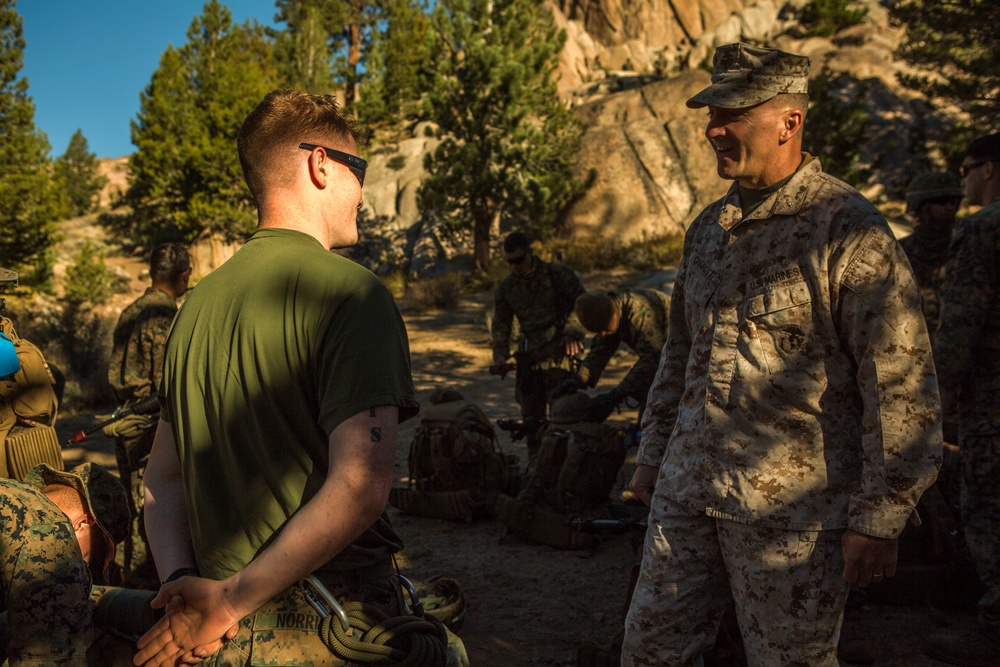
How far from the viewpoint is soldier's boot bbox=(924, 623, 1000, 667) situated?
322 centimetres

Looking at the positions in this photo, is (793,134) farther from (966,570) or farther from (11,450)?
(11,450)

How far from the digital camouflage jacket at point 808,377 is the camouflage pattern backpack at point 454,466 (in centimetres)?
341

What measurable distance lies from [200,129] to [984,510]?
2718 centimetres

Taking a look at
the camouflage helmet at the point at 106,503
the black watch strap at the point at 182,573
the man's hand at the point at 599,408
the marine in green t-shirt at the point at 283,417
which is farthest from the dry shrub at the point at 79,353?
the marine in green t-shirt at the point at 283,417

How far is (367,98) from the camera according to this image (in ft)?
102

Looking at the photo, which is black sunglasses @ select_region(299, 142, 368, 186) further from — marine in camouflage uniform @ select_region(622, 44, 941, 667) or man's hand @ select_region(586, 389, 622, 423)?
man's hand @ select_region(586, 389, 622, 423)

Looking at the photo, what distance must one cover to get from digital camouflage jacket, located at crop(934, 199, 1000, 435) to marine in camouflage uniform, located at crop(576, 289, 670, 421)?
6.38 feet

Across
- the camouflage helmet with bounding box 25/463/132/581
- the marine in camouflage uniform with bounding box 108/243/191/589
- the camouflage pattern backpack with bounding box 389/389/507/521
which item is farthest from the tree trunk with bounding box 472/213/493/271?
the camouflage helmet with bounding box 25/463/132/581

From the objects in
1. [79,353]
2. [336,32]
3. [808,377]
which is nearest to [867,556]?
[808,377]

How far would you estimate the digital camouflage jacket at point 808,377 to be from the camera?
1871mm

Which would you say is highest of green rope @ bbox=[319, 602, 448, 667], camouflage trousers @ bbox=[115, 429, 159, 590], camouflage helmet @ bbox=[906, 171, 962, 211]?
camouflage helmet @ bbox=[906, 171, 962, 211]

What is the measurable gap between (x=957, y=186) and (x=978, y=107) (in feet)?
46.5

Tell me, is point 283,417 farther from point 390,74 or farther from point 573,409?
point 390,74

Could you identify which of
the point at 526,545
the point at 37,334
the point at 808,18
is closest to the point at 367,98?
the point at 808,18
